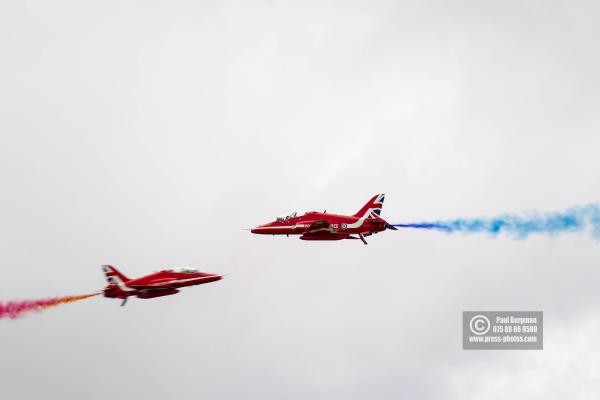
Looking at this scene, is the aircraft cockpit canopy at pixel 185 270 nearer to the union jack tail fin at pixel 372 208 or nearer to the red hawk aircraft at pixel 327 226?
the red hawk aircraft at pixel 327 226

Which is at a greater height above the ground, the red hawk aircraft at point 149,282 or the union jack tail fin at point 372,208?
the union jack tail fin at point 372,208

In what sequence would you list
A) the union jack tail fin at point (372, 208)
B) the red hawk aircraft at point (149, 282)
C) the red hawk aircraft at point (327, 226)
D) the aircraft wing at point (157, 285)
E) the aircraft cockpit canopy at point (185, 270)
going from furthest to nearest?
the union jack tail fin at point (372, 208) → the red hawk aircraft at point (327, 226) → the aircraft cockpit canopy at point (185, 270) → the aircraft wing at point (157, 285) → the red hawk aircraft at point (149, 282)

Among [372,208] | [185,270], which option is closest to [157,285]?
[185,270]

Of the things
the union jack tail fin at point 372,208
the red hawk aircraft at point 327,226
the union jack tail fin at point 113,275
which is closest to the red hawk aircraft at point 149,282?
the union jack tail fin at point 113,275

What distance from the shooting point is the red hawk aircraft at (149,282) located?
11319 centimetres

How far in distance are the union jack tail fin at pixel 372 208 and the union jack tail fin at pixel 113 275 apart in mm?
28718

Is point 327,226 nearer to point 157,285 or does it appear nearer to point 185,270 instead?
point 185,270

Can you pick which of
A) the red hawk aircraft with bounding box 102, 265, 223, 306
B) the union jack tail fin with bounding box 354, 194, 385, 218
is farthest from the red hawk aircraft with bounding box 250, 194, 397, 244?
the red hawk aircraft with bounding box 102, 265, 223, 306

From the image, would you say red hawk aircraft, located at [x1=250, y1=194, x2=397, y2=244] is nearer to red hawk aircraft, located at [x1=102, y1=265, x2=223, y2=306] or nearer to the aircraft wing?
red hawk aircraft, located at [x1=102, y1=265, x2=223, y2=306]

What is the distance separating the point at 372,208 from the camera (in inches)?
4867

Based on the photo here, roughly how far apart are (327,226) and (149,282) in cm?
2178

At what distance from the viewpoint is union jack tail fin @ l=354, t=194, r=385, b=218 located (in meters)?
123

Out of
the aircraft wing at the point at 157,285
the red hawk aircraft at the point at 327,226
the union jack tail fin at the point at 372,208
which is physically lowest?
the aircraft wing at the point at 157,285

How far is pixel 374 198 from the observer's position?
12456 cm
